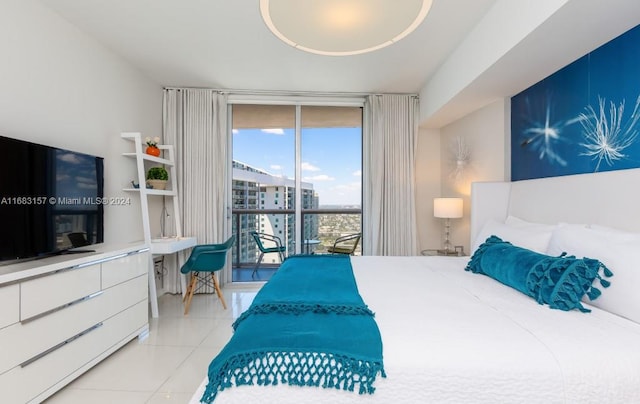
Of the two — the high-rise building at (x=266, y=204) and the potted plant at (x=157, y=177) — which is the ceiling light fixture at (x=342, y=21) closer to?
the potted plant at (x=157, y=177)

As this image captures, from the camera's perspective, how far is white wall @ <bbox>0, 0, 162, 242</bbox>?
205 cm

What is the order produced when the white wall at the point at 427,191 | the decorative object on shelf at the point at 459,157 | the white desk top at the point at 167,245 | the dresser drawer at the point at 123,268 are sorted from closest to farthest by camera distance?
the dresser drawer at the point at 123,268 → the white desk top at the point at 167,245 → the decorative object on shelf at the point at 459,157 → the white wall at the point at 427,191

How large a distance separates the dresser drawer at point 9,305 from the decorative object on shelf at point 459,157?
3.95m

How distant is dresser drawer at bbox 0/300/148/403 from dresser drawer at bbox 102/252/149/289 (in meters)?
0.27

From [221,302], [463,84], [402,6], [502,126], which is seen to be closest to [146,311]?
[221,302]

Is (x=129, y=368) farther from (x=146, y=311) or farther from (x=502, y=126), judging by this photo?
(x=502, y=126)

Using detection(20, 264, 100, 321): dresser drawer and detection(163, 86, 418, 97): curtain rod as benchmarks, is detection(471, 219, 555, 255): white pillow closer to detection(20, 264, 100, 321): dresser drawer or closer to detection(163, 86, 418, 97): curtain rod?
detection(163, 86, 418, 97): curtain rod

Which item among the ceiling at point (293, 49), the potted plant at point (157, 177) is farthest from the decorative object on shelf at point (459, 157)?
the potted plant at point (157, 177)

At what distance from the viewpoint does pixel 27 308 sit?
1659 millimetres

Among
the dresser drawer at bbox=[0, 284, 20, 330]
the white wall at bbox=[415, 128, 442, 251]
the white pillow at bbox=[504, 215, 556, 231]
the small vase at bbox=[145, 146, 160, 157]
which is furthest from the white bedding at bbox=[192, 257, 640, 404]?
the small vase at bbox=[145, 146, 160, 157]

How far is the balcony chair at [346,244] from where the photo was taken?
4.43m

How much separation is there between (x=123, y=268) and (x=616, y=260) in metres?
3.19

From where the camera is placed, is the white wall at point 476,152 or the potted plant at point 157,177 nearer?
the white wall at point 476,152

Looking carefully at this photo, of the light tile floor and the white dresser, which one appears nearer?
the white dresser
